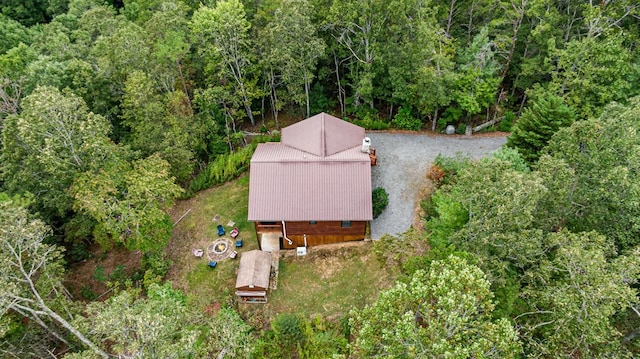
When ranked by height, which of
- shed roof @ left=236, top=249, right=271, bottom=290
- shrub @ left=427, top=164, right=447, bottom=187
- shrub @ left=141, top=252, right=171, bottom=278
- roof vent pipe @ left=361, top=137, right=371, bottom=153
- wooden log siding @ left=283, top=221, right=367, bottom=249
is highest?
roof vent pipe @ left=361, top=137, right=371, bottom=153

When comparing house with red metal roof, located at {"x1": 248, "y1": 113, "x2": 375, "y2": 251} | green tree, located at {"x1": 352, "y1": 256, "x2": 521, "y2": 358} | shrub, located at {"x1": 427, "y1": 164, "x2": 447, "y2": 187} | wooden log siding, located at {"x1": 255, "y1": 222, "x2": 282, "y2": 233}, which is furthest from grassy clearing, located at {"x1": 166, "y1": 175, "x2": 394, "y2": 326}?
green tree, located at {"x1": 352, "y1": 256, "x2": 521, "y2": 358}

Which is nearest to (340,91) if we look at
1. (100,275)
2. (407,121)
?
(407,121)

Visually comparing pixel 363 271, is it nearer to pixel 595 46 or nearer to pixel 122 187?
pixel 122 187

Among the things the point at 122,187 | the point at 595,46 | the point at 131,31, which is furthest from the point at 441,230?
the point at 131,31

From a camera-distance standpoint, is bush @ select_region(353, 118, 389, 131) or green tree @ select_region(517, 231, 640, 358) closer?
green tree @ select_region(517, 231, 640, 358)

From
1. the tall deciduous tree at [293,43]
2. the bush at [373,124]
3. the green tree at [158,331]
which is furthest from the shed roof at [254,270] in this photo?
the bush at [373,124]

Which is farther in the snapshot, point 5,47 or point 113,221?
point 5,47

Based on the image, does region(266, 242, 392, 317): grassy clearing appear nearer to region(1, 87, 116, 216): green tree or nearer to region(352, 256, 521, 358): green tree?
region(352, 256, 521, 358): green tree

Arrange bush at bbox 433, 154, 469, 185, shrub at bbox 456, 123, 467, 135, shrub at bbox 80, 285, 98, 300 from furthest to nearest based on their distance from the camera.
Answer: shrub at bbox 456, 123, 467, 135 < bush at bbox 433, 154, 469, 185 < shrub at bbox 80, 285, 98, 300
